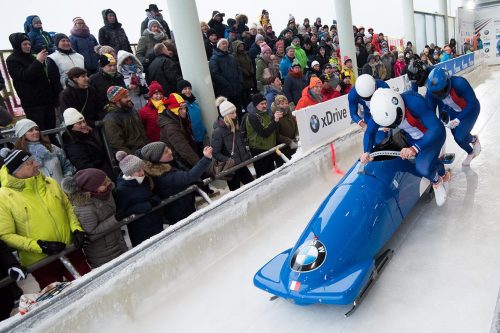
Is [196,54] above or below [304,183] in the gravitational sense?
above

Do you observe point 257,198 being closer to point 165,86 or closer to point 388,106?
point 388,106

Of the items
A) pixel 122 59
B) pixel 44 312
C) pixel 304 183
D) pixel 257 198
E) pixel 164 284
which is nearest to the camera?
pixel 44 312

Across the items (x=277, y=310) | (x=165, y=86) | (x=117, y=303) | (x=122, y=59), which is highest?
(x=122, y=59)

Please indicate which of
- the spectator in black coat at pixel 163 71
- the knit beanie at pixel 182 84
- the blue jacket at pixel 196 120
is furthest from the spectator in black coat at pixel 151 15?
the blue jacket at pixel 196 120

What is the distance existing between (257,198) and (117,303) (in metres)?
1.26

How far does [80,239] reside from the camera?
2352mm

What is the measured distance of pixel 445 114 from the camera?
3.89 m

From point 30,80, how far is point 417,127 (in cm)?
345

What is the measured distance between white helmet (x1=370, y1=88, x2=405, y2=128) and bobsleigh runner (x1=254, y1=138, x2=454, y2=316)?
287 millimetres

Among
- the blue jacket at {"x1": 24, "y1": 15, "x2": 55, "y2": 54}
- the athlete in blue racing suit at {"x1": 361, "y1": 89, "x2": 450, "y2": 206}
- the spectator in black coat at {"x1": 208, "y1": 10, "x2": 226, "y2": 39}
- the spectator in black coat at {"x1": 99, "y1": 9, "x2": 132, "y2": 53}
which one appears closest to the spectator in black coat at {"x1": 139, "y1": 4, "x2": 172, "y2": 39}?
the spectator in black coat at {"x1": 99, "y1": 9, "x2": 132, "y2": 53}

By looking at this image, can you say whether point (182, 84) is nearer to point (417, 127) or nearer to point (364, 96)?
point (364, 96)

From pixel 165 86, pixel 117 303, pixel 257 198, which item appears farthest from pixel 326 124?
pixel 117 303

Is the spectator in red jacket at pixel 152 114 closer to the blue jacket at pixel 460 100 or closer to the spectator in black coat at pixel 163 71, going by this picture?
the spectator in black coat at pixel 163 71

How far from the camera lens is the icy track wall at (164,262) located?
1886 mm
